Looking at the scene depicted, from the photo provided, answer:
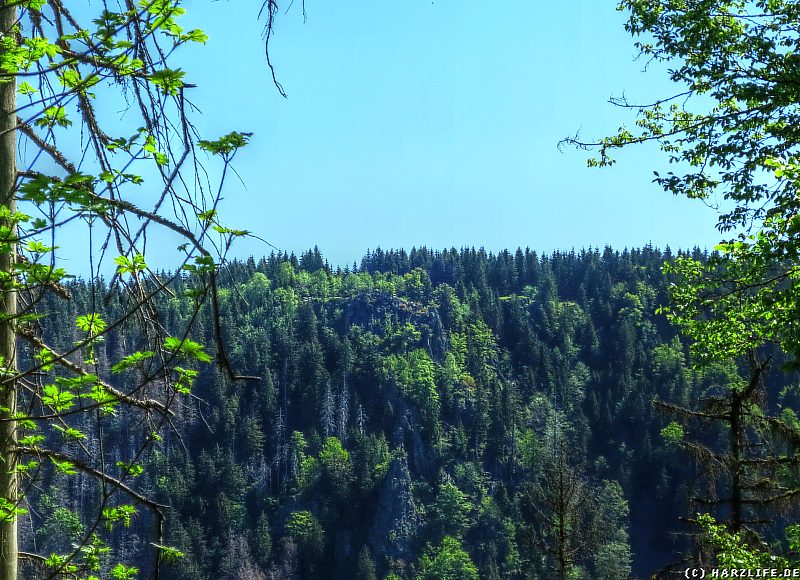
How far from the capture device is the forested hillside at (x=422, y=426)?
10862 cm

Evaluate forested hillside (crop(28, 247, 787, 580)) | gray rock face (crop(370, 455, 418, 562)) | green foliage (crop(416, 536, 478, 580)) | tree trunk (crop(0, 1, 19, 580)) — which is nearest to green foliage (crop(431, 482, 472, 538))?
forested hillside (crop(28, 247, 787, 580))

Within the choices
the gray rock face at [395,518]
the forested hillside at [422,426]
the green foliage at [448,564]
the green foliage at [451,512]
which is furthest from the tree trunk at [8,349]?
the gray rock face at [395,518]

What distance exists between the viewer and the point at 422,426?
131 m

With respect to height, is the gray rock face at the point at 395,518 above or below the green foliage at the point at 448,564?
above

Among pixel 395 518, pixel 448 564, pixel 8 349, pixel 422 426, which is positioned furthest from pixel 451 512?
pixel 8 349

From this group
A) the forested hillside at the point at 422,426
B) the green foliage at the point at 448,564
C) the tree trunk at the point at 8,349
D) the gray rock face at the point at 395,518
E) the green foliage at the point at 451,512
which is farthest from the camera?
the gray rock face at the point at 395,518

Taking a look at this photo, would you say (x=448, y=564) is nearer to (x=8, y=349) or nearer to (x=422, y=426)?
(x=422, y=426)

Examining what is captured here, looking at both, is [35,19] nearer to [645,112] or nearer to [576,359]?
[645,112]

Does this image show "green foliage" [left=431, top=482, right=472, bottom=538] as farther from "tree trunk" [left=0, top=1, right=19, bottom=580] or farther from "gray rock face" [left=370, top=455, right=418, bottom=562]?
"tree trunk" [left=0, top=1, right=19, bottom=580]

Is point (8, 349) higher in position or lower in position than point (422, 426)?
lower

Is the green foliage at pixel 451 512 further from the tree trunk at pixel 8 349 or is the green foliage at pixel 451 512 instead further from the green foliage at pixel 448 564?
the tree trunk at pixel 8 349

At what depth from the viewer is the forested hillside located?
108625 mm

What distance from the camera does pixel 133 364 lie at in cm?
372

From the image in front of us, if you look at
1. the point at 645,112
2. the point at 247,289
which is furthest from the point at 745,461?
the point at 247,289
